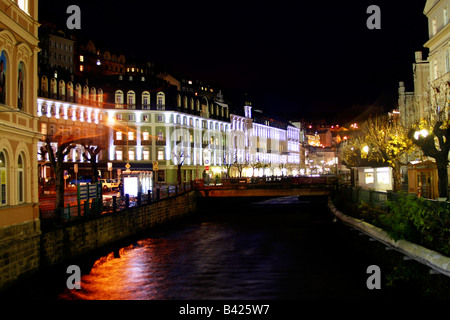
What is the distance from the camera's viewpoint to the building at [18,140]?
57.9ft

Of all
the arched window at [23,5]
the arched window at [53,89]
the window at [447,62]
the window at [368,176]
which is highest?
the arched window at [53,89]

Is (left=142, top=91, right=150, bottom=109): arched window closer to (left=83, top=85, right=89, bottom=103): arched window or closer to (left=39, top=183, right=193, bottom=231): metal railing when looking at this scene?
(left=83, top=85, right=89, bottom=103): arched window

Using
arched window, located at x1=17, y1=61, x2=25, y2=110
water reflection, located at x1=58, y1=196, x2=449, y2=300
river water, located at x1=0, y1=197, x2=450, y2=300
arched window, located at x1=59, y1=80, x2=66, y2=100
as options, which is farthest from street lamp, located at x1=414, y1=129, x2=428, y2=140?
arched window, located at x1=59, y1=80, x2=66, y2=100

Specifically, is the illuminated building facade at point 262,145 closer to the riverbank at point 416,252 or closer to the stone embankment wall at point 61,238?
the stone embankment wall at point 61,238

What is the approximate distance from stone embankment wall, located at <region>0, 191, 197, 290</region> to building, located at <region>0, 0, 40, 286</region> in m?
0.04

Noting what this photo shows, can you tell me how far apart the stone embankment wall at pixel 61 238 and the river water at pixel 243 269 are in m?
0.61

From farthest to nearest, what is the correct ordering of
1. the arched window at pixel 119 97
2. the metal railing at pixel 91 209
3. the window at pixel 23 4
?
the arched window at pixel 119 97 < the metal railing at pixel 91 209 < the window at pixel 23 4

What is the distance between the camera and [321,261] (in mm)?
25766

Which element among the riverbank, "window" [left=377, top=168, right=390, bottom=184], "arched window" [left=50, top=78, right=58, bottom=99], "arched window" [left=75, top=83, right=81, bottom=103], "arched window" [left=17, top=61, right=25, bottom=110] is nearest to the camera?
the riverbank

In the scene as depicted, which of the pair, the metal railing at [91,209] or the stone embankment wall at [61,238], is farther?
the metal railing at [91,209]

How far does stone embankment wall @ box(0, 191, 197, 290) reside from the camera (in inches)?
699

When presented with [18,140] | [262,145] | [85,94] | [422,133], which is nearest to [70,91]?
[85,94]

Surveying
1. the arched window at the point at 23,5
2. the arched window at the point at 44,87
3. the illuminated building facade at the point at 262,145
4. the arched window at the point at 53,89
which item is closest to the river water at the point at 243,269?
the arched window at the point at 23,5

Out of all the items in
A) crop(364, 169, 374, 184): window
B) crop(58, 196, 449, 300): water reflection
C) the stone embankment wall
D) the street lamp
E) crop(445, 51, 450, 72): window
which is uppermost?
crop(445, 51, 450, 72): window
